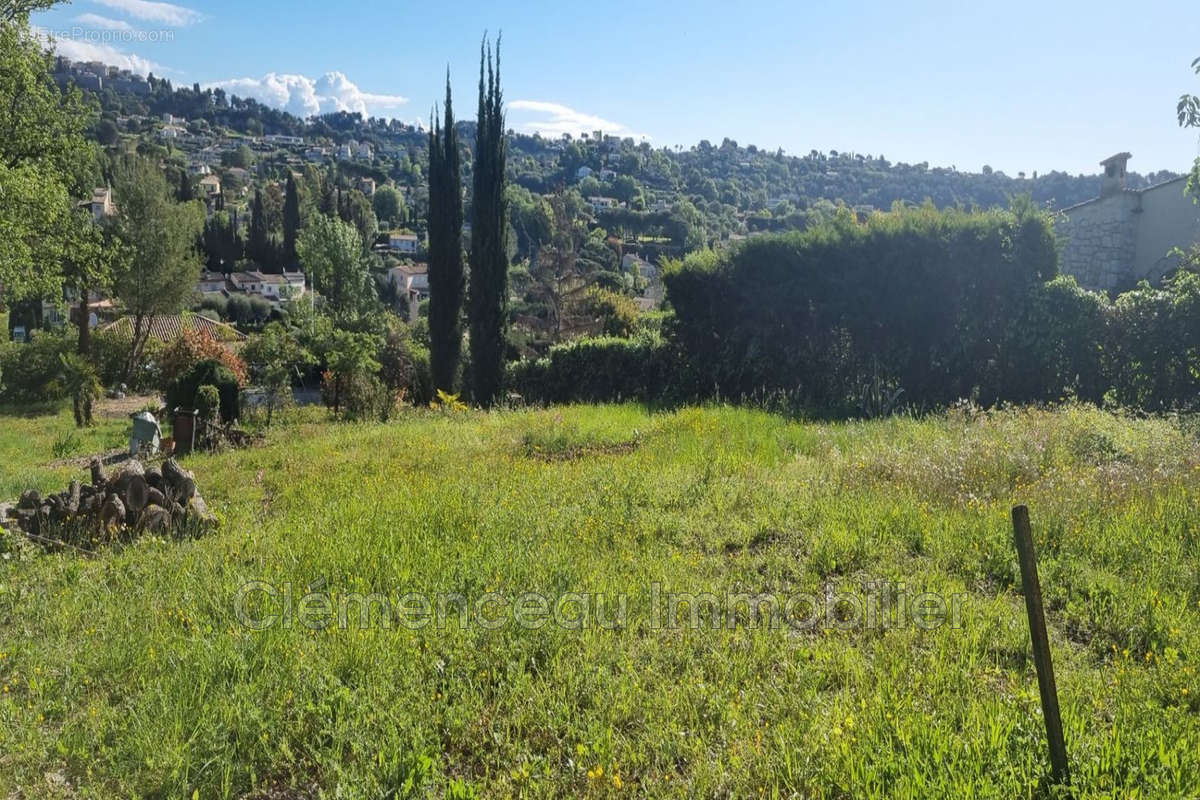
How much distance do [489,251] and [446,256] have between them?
402cm

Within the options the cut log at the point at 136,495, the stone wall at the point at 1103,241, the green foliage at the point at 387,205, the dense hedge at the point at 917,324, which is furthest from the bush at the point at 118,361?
the green foliage at the point at 387,205

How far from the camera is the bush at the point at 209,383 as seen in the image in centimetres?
1383

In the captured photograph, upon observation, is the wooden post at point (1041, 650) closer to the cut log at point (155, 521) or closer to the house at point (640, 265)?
the cut log at point (155, 521)

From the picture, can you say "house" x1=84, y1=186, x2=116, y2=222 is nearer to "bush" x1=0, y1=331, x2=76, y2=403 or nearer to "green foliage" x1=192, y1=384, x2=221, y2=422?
"bush" x1=0, y1=331, x2=76, y2=403

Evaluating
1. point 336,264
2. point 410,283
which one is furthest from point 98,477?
point 410,283

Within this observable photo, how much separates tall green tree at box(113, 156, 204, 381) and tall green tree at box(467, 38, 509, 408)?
47.2ft

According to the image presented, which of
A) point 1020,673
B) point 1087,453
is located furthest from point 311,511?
point 1087,453

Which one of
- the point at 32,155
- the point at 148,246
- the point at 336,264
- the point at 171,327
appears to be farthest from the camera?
the point at 336,264

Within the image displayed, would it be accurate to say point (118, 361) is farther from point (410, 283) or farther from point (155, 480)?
point (410, 283)

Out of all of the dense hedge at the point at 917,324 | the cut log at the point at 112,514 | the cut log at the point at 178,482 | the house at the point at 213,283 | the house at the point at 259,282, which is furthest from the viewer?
the house at the point at 259,282

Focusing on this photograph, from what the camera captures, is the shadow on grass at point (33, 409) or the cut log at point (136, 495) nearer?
the cut log at point (136, 495)

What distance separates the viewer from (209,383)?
1374 cm

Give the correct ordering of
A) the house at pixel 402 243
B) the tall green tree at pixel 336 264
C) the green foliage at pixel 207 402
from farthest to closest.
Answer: the house at pixel 402 243 < the tall green tree at pixel 336 264 < the green foliage at pixel 207 402

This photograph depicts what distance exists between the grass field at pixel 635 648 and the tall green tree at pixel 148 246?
25079mm
